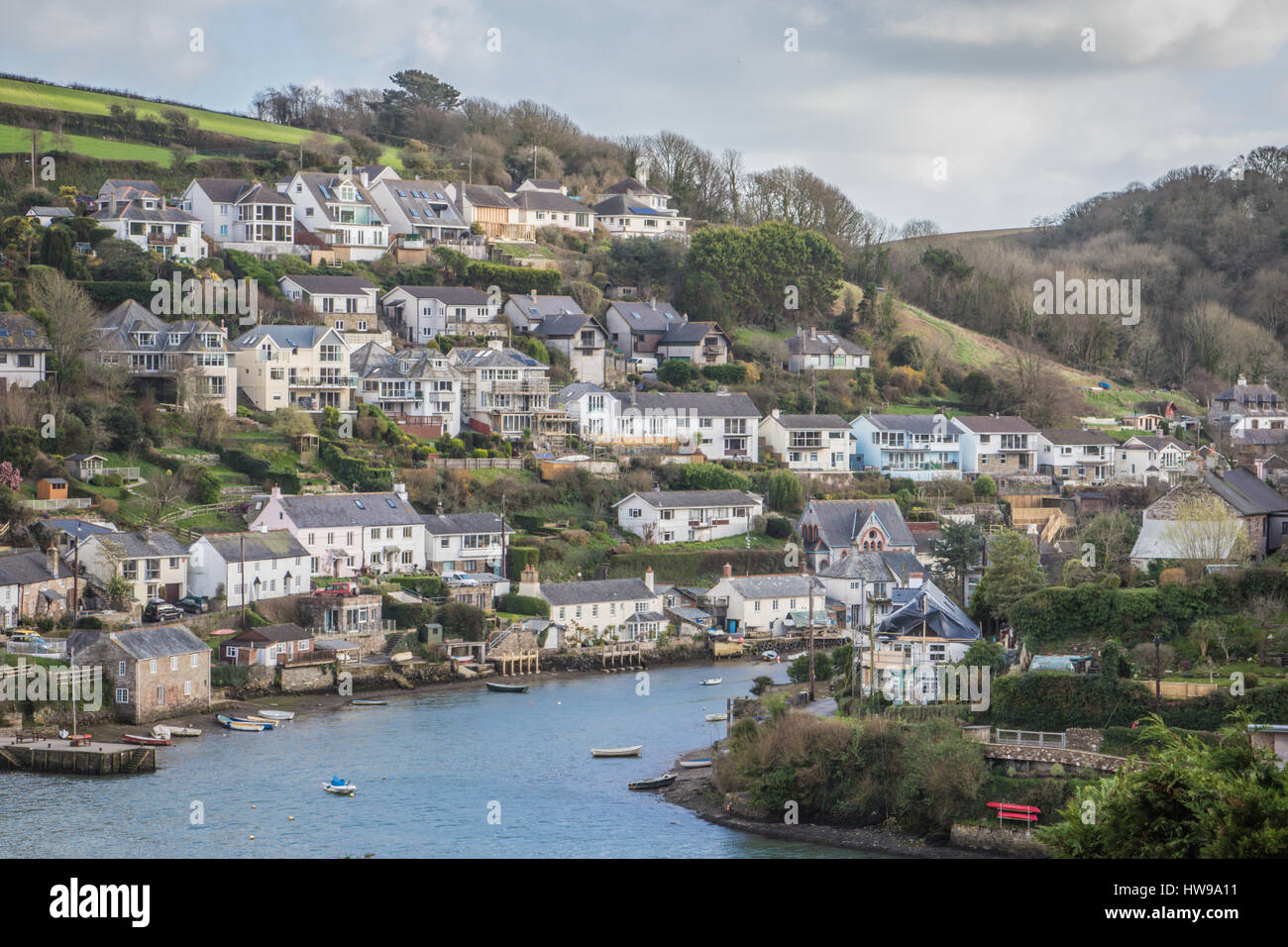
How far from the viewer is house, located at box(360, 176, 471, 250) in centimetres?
6644

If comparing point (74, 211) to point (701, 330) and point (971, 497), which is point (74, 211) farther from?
point (971, 497)

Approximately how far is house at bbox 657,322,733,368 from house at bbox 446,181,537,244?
10.2 m

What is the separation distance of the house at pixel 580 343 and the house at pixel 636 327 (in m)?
2.73

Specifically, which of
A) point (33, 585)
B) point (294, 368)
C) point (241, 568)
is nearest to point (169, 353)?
point (294, 368)

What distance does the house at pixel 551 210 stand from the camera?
237 feet

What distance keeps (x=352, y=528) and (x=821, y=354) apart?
95.5ft

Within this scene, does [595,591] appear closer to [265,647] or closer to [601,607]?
[601,607]

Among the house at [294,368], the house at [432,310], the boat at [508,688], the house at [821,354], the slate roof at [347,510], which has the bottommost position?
the boat at [508,688]

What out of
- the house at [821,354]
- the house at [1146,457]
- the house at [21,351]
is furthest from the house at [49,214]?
the house at [1146,457]

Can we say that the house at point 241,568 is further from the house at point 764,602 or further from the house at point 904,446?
→ the house at point 904,446

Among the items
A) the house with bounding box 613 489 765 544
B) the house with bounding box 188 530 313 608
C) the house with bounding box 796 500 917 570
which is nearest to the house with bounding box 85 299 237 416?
the house with bounding box 188 530 313 608

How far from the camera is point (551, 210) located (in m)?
73.1

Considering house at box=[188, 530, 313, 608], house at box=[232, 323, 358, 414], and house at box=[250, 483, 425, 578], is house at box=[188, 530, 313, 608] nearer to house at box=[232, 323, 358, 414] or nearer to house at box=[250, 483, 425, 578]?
house at box=[250, 483, 425, 578]

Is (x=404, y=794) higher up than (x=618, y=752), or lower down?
lower down
